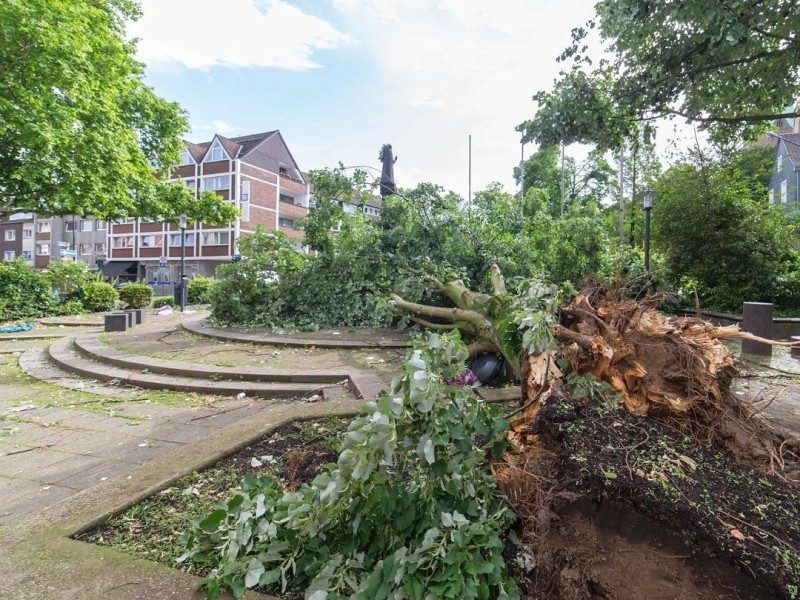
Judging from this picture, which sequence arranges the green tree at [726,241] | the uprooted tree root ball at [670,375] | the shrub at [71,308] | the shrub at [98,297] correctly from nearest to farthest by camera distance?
the uprooted tree root ball at [670,375], the green tree at [726,241], the shrub at [71,308], the shrub at [98,297]

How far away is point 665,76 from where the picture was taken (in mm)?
5203

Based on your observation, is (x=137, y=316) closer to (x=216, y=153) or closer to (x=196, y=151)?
(x=216, y=153)

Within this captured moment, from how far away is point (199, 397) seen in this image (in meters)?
5.26

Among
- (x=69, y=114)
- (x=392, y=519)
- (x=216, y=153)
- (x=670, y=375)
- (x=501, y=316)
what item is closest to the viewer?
(x=392, y=519)

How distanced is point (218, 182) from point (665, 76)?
42317 mm

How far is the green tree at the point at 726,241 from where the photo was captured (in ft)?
39.9

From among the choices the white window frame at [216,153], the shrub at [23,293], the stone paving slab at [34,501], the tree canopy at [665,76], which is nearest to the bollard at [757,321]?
the tree canopy at [665,76]

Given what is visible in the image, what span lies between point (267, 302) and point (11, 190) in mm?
10201

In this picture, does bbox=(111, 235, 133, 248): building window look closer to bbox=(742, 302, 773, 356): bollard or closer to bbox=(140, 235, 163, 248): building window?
bbox=(140, 235, 163, 248): building window

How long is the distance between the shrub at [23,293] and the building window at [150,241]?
1268 inches

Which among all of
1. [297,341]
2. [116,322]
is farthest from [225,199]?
[297,341]

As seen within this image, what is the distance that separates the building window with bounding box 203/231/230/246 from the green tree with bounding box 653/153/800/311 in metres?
36.7

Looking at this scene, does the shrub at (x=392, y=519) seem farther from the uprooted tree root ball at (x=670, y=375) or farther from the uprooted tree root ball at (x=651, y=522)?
Result: the uprooted tree root ball at (x=670, y=375)

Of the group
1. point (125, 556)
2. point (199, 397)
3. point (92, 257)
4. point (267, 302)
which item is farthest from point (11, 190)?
point (92, 257)
